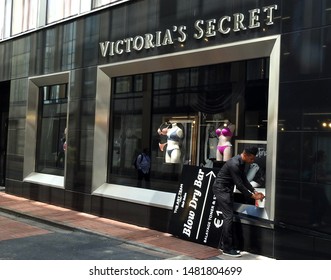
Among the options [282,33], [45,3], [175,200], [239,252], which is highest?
[45,3]

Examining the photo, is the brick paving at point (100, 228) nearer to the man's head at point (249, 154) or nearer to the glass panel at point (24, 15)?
the man's head at point (249, 154)

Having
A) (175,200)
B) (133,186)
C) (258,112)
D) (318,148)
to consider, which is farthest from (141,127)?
(318,148)

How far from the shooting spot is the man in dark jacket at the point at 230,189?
677 centimetres

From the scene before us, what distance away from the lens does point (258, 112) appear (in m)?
7.45

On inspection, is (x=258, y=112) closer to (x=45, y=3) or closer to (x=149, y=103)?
(x=149, y=103)

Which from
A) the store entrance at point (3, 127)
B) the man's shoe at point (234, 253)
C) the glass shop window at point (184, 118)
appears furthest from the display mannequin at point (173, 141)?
the store entrance at point (3, 127)

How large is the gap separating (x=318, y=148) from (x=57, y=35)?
8005 millimetres

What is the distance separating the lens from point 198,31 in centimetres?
794

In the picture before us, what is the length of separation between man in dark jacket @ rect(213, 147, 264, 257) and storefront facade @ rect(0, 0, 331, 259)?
0.33 m

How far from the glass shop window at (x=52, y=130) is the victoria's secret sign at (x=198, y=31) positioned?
279 cm

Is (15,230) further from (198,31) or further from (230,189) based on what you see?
(198,31)

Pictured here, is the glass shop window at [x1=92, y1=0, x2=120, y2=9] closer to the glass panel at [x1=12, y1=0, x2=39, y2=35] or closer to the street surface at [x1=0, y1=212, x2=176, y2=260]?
the glass panel at [x1=12, y1=0, x2=39, y2=35]

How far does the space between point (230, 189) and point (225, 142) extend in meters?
1.21

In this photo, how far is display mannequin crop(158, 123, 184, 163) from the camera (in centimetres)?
898
